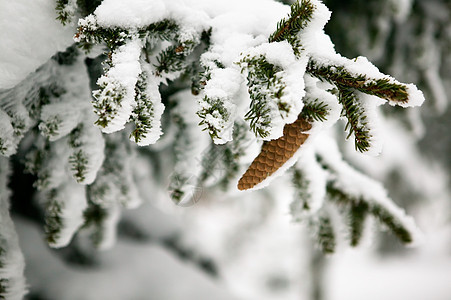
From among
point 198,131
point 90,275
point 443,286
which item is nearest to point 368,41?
point 198,131

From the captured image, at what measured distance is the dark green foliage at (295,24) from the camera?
0.66 m

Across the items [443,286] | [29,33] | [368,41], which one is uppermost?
[443,286]

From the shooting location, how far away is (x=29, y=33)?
0.84m

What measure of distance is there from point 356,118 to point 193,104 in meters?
0.54

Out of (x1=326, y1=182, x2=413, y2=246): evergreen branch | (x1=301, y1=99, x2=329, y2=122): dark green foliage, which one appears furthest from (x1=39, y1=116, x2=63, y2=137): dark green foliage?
(x1=326, y1=182, x2=413, y2=246): evergreen branch

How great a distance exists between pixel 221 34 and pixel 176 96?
31 centimetres

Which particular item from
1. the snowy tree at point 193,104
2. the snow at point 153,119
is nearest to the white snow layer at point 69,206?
the snowy tree at point 193,104

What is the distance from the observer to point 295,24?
679mm

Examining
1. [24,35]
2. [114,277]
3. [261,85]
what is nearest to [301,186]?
[261,85]

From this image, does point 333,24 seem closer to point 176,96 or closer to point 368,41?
point 368,41

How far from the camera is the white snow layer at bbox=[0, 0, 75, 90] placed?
2.68 ft

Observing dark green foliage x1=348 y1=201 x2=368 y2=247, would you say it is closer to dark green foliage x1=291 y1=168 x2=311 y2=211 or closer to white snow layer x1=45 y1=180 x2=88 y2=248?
dark green foliage x1=291 y1=168 x2=311 y2=211

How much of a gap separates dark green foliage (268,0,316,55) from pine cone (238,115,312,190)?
19cm

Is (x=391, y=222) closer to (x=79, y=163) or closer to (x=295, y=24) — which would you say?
(x=295, y=24)
